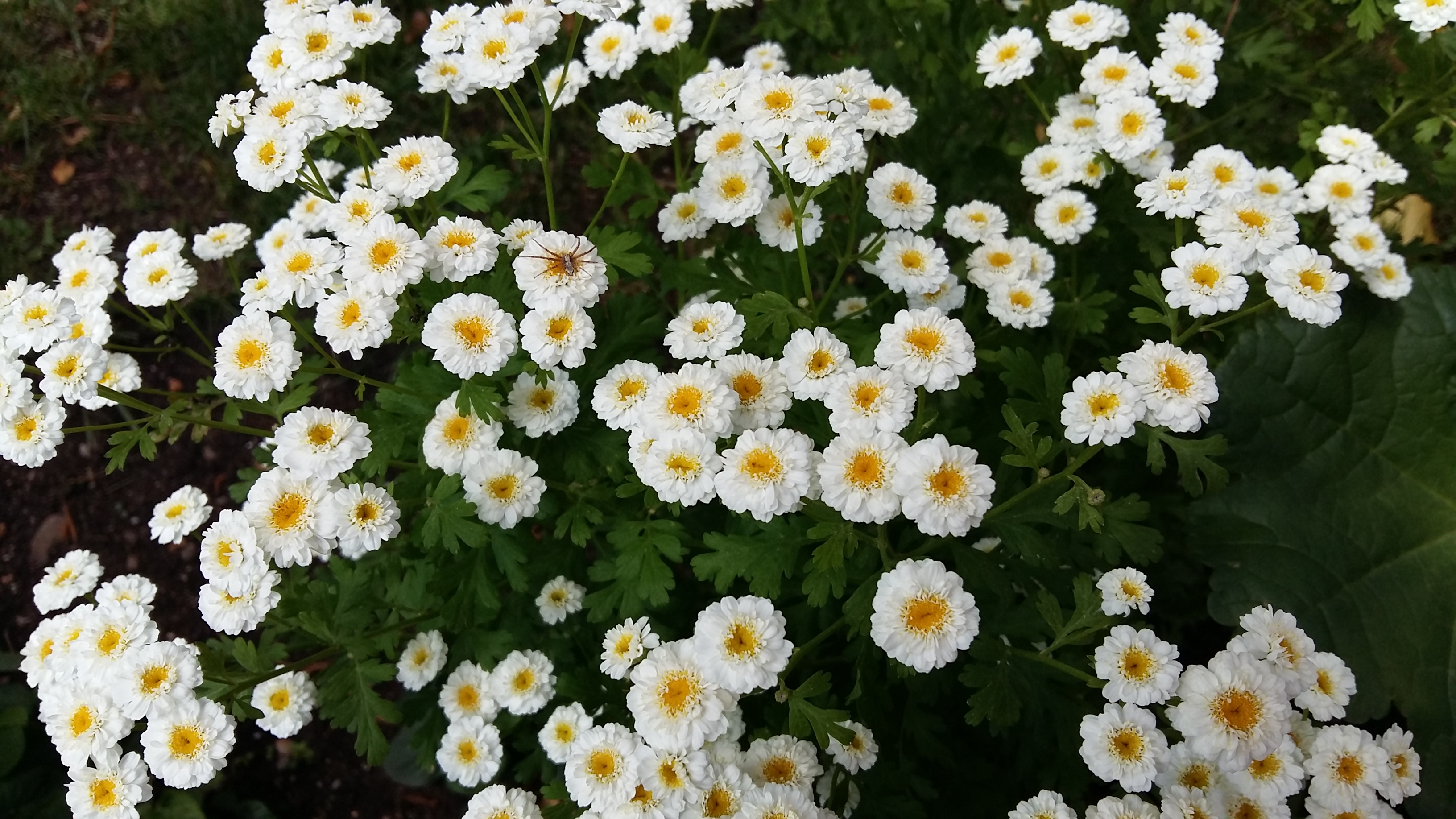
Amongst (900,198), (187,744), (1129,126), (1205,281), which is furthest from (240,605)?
(1129,126)

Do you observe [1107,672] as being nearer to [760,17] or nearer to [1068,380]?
[1068,380]

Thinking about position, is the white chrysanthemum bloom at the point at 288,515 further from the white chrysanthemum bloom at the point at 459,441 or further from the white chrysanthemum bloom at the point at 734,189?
the white chrysanthemum bloom at the point at 734,189

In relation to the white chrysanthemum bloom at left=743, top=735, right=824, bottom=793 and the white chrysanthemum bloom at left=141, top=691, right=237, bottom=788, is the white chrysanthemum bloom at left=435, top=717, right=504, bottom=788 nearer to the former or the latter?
the white chrysanthemum bloom at left=141, top=691, right=237, bottom=788

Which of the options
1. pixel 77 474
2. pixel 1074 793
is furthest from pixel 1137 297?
pixel 77 474

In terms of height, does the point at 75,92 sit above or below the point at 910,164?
below

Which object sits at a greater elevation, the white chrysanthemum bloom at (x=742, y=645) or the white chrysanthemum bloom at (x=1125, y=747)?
the white chrysanthemum bloom at (x=742, y=645)

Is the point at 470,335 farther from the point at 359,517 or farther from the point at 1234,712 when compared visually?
the point at 1234,712

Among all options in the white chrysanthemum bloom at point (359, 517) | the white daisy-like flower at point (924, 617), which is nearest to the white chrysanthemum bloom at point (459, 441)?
the white chrysanthemum bloom at point (359, 517)
